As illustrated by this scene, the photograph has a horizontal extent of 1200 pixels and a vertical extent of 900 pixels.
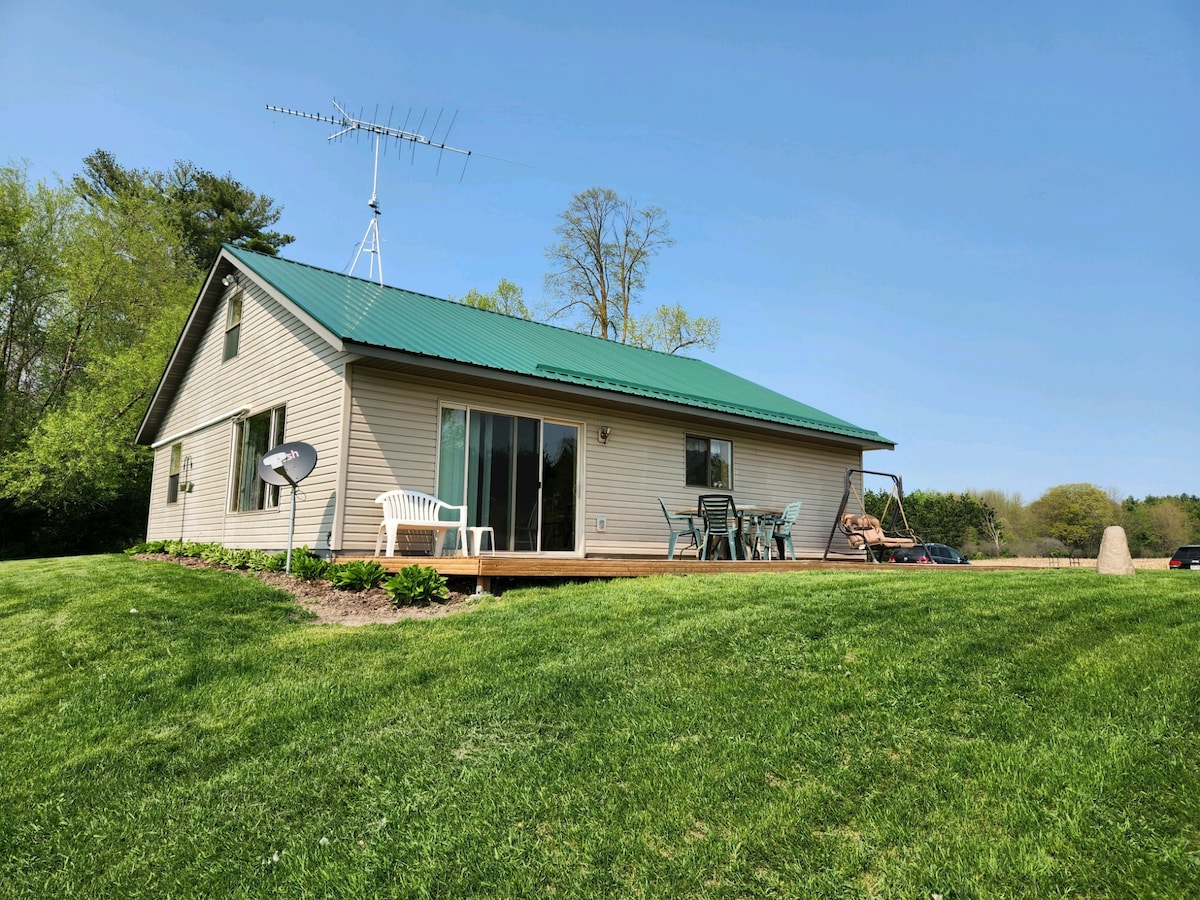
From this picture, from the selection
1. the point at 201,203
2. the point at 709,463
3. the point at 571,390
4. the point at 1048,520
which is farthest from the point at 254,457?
the point at 1048,520

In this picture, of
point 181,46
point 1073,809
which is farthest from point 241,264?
point 1073,809

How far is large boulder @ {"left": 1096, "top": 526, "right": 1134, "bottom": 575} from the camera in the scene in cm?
675

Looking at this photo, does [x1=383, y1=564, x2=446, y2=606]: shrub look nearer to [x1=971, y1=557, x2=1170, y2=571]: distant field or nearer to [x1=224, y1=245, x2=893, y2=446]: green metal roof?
[x1=224, y1=245, x2=893, y2=446]: green metal roof

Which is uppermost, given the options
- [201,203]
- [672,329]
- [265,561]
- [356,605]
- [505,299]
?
[201,203]

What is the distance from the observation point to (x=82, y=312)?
21.8m

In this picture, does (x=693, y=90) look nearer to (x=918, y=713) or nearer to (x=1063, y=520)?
(x=918, y=713)

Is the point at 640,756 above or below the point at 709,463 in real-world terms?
below

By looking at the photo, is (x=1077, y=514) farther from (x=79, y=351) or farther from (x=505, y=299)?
(x=79, y=351)

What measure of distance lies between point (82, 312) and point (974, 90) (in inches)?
936

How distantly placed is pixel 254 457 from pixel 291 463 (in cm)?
298

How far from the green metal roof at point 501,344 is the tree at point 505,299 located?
13621mm

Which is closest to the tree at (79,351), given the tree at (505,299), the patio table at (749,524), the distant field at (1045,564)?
the tree at (505,299)

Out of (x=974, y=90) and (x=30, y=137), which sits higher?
(x=30, y=137)

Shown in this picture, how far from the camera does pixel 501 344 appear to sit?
10773 millimetres
